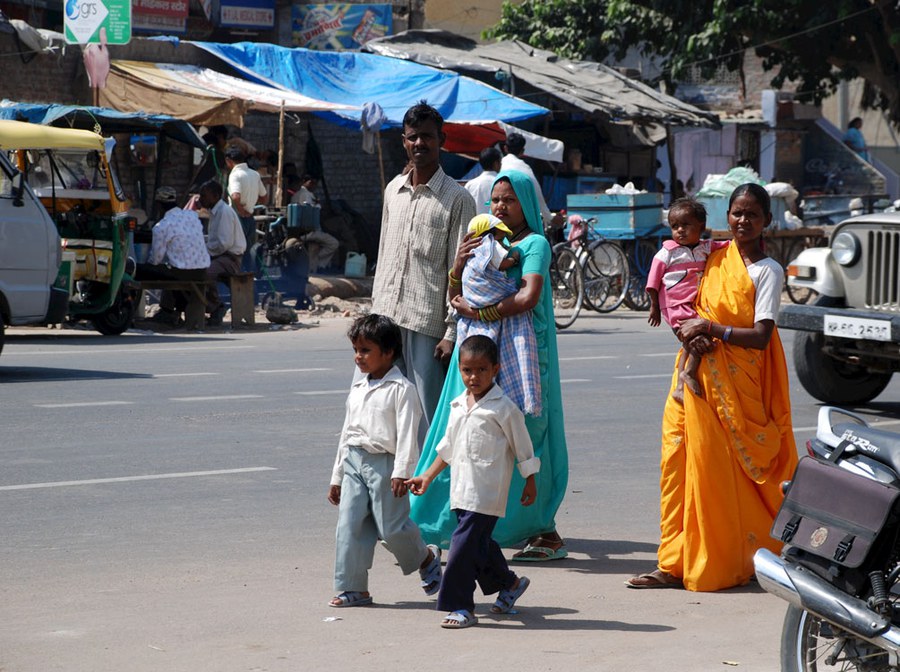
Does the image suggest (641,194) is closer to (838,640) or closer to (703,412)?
(703,412)

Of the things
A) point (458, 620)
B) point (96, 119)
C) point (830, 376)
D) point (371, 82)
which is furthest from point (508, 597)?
point (371, 82)

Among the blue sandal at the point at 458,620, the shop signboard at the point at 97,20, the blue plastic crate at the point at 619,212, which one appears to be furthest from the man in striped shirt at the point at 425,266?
the blue plastic crate at the point at 619,212

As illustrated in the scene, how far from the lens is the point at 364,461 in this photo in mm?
5434

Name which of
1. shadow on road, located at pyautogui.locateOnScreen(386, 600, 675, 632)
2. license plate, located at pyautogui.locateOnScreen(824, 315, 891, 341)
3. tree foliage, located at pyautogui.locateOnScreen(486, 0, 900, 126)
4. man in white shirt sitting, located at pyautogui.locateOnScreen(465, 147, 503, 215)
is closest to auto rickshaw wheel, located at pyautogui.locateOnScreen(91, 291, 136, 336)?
man in white shirt sitting, located at pyautogui.locateOnScreen(465, 147, 503, 215)

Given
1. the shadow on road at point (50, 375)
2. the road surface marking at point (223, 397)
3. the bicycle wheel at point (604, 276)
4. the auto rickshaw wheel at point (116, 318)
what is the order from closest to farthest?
the road surface marking at point (223, 397)
the shadow on road at point (50, 375)
the auto rickshaw wheel at point (116, 318)
the bicycle wheel at point (604, 276)

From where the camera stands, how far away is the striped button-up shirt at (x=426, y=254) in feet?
20.8

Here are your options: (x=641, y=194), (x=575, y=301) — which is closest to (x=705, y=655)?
(x=575, y=301)

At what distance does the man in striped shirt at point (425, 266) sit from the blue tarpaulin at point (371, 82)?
16.0m

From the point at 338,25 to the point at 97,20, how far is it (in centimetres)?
1090

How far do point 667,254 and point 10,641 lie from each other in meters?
2.91

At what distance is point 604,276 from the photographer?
64.3 feet

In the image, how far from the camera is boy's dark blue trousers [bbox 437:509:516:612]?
5.16 meters

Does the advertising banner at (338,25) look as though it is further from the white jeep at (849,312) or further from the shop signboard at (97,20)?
the white jeep at (849,312)

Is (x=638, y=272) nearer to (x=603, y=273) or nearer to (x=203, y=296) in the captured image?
(x=603, y=273)
